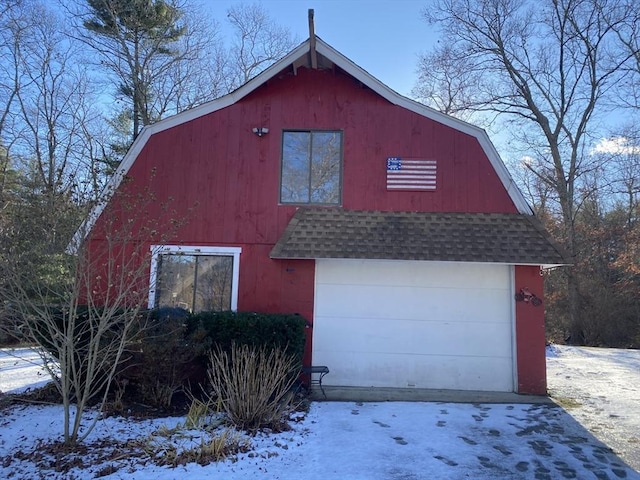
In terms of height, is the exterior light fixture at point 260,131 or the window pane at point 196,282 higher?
the exterior light fixture at point 260,131

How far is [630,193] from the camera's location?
19.1 meters

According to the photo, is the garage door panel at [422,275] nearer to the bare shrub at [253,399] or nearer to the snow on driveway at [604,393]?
the snow on driveway at [604,393]

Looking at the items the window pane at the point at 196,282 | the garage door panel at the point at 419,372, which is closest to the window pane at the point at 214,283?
the window pane at the point at 196,282

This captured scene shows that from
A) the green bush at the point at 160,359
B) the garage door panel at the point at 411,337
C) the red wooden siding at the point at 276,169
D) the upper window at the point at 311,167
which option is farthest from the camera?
the upper window at the point at 311,167

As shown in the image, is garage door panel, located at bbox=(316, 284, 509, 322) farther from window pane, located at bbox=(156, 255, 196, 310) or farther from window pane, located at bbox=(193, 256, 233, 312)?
window pane, located at bbox=(156, 255, 196, 310)

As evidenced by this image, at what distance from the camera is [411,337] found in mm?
7797

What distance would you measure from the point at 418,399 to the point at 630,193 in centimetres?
1756

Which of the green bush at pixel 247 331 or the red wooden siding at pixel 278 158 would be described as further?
the red wooden siding at pixel 278 158

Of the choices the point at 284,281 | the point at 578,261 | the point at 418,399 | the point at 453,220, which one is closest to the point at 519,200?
the point at 453,220

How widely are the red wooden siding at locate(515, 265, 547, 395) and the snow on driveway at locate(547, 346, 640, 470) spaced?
0.41m

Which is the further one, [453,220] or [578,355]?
[578,355]

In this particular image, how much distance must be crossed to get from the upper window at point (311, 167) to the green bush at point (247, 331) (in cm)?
248

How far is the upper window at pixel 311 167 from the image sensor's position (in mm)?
8250

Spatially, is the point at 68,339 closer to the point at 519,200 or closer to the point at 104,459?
the point at 104,459
